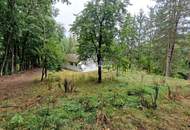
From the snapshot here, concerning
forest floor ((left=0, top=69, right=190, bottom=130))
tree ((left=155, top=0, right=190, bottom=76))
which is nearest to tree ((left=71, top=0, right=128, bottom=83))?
forest floor ((left=0, top=69, right=190, bottom=130))

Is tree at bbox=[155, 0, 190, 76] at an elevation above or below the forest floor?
above

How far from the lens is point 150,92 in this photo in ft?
41.5

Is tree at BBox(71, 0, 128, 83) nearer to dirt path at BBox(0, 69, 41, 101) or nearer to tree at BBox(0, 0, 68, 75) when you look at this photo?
tree at BBox(0, 0, 68, 75)

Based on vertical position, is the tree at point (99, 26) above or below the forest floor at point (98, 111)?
above

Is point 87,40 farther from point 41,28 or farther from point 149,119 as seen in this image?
point 41,28

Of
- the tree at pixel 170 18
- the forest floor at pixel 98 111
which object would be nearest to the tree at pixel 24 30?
the forest floor at pixel 98 111

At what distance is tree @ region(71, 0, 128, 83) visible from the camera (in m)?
15.4

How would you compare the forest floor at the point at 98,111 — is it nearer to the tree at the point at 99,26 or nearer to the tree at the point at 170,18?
the tree at the point at 99,26

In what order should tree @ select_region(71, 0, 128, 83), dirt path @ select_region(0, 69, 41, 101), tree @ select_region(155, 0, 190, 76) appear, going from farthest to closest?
tree @ select_region(155, 0, 190, 76), tree @ select_region(71, 0, 128, 83), dirt path @ select_region(0, 69, 41, 101)

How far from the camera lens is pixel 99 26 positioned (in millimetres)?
15594

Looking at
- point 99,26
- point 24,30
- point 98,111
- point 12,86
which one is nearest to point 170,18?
point 99,26

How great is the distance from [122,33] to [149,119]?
23.5 feet

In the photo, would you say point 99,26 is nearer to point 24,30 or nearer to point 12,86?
point 12,86

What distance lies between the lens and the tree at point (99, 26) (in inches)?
608
